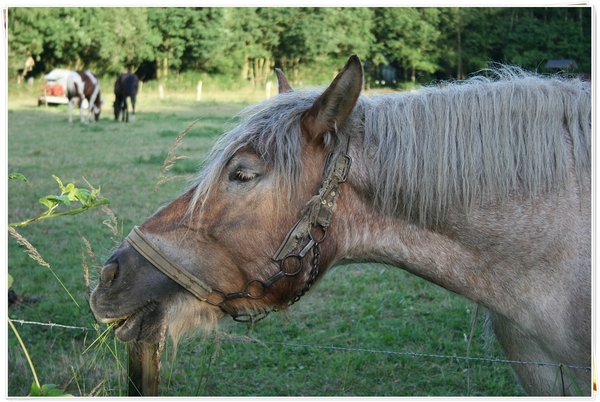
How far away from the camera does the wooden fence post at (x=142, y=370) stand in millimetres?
2542

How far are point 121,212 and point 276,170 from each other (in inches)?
220

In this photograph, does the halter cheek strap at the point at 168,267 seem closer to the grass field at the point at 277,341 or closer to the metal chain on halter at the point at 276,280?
the metal chain on halter at the point at 276,280

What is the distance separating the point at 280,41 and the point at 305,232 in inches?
703

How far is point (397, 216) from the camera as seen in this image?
2.10 m

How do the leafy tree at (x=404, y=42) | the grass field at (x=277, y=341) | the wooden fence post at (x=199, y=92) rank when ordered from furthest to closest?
the wooden fence post at (x=199, y=92), the leafy tree at (x=404, y=42), the grass field at (x=277, y=341)

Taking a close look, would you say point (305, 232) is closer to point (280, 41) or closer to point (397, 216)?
point (397, 216)

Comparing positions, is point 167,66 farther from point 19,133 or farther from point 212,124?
point 19,133

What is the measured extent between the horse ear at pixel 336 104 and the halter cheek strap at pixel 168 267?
66 cm

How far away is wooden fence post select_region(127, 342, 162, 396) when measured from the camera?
254 cm

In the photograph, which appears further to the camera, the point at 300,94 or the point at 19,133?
the point at 19,133

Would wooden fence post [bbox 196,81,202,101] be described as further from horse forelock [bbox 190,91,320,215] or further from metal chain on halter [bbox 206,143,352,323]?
metal chain on halter [bbox 206,143,352,323]

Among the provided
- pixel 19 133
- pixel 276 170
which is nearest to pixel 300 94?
pixel 276 170

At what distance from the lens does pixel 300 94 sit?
225 centimetres

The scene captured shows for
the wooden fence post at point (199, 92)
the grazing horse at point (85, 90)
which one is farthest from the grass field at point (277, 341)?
the wooden fence post at point (199, 92)
